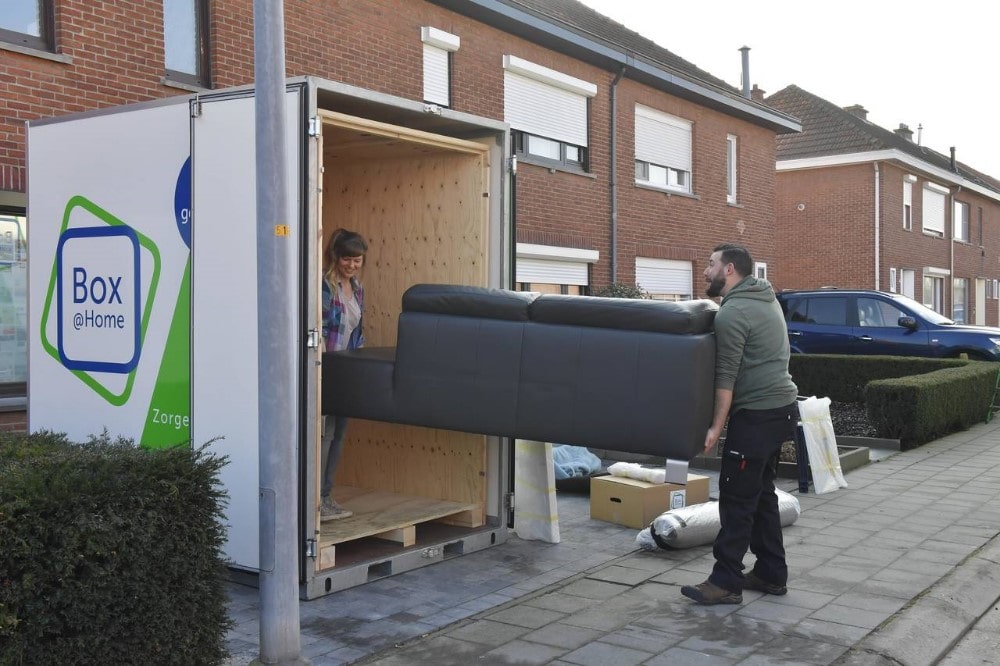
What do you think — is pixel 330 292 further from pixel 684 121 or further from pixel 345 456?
pixel 684 121

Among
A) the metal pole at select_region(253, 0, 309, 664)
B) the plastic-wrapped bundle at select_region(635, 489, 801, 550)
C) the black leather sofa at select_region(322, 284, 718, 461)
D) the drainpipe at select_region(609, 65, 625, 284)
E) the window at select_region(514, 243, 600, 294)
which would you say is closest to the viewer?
the metal pole at select_region(253, 0, 309, 664)

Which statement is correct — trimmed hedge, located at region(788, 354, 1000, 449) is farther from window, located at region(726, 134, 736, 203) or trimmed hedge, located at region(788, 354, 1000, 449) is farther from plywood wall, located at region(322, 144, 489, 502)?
plywood wall, located at region(322, 144, 489, 502)

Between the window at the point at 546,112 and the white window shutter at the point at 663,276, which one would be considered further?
the white window shutter at the point at 663,276

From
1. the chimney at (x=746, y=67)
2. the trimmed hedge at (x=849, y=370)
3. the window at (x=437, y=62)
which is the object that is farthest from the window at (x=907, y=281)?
the window at (x=437, y=62)

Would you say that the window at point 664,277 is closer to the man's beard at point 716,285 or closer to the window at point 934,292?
the man's beard at point 716,285

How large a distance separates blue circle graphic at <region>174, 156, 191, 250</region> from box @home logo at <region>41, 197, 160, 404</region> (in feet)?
0.87

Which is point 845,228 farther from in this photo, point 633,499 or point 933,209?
point 633,499

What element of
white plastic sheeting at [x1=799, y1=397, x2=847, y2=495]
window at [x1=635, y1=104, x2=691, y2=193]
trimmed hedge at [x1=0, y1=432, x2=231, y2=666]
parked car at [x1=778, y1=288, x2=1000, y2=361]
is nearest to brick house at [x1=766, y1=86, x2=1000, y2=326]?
window at [x1=635, y1=104, x2=691, y2=193]

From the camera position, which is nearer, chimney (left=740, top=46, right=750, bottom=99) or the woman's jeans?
the woman's jeans

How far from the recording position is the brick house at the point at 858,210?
2983cm

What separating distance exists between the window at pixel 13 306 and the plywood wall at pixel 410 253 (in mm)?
3055

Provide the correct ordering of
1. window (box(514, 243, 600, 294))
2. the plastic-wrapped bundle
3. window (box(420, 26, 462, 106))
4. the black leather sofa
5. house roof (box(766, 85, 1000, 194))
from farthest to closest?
house roof (box(766, 85, 1000, 194)) < window (box(514, 243, 600, 294)) < window (box(420, 26, 462, 106)) < the plastic-wrapped bundle < the black leather sofa

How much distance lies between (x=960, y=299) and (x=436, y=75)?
29166 millimetres

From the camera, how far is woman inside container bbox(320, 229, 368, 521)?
6.48 metres
